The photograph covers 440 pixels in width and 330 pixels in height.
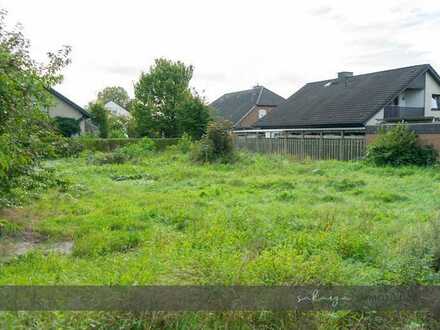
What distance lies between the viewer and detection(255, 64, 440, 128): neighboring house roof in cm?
2583

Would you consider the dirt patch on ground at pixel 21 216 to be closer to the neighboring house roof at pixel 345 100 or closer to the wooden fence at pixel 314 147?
the wooden fence at pixel 314 147

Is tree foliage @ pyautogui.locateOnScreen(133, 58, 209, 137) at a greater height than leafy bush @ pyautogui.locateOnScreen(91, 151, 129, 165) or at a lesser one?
greater

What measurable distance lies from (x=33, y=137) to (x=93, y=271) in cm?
250

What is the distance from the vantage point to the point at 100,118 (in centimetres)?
4100

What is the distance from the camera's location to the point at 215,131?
1856 cm

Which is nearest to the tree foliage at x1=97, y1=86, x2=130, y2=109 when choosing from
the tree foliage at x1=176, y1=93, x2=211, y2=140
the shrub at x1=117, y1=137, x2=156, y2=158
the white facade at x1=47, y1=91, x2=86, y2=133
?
the white facade at x1=47, y1=91, x2=86, y2=133

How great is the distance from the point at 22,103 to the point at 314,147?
56.3 feet

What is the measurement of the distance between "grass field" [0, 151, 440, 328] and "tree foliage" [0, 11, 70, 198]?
802 millimetres

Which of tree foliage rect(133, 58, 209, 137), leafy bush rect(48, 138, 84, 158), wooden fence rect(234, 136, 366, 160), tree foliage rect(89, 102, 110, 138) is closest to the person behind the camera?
leafy bush rect(48, 138, 84, 158)

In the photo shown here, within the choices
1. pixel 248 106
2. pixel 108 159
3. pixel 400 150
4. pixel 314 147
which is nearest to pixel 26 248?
pixel 400 150

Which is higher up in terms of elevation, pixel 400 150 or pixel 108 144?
pixel 108 144

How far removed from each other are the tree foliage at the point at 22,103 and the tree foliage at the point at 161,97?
33.8 metres

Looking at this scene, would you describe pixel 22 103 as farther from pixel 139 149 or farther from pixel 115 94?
pixel 115 94

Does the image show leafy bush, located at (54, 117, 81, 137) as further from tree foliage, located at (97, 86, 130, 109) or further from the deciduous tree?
tree foliage, located at (97, 86, 130, 109)
